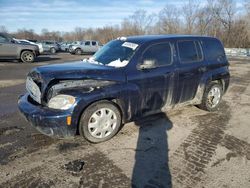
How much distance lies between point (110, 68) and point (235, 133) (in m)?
2.67

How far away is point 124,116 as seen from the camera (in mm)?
4434

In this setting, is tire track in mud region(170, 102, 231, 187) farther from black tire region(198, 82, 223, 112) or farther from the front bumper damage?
the front bumper damage

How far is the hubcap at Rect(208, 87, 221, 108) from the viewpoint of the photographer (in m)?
6.02

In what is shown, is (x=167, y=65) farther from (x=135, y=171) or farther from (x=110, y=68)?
(x=135, y=171)

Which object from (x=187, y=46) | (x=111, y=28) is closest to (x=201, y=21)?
(x=111, y=28)

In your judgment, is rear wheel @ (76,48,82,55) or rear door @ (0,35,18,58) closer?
rear door @ (0,35,18,58)

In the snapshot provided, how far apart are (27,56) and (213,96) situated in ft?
46.1

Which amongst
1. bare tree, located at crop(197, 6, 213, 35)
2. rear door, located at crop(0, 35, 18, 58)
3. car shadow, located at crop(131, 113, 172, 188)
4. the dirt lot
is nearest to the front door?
car shadow, located at crop(131, 113, 172, 188)

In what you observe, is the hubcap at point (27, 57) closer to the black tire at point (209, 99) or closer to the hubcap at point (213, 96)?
Answer: the black tire at point (209, 99)

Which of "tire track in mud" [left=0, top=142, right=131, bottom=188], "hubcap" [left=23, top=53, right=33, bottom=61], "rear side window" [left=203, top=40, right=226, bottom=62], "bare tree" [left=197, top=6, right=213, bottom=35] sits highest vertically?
"bare tree" [left=197, top=6, right=213, bottom=35]

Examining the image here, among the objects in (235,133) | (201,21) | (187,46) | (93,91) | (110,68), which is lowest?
(235,133)

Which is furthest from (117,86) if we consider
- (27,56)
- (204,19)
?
(204,19)

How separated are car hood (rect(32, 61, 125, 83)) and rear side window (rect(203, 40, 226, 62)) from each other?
256 centimetres

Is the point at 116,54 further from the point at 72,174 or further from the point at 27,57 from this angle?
the point at 27,57
